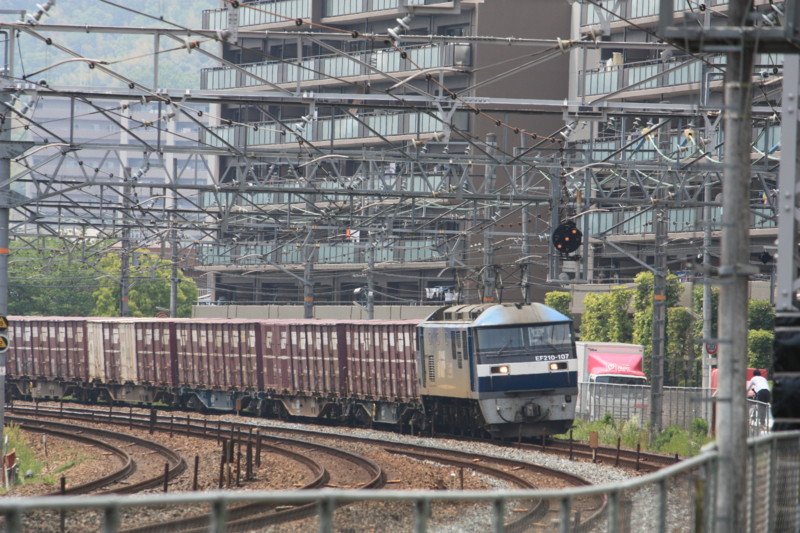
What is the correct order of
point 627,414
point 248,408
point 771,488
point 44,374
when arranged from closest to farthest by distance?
point 771,488 → point 627,414 → point 248,408 → point 44,374

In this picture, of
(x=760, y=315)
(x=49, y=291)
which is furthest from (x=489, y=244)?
(x=49, y=291)

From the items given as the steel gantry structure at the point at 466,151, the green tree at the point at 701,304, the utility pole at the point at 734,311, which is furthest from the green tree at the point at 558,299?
the utility pole at the point at 734,311

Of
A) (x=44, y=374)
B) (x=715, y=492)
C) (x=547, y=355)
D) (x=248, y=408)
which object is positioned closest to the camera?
(x=715, y=492)

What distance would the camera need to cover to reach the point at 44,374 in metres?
43.3

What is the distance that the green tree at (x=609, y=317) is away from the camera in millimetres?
46406

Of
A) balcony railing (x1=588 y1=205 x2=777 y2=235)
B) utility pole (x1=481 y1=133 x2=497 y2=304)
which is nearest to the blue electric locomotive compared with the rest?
utility pole (x1=481 y1=133 x2=497 y2=304)

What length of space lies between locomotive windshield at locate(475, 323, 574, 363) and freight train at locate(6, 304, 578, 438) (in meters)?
0.02

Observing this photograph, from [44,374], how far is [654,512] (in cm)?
3824

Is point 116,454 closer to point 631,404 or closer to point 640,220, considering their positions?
point 631,404

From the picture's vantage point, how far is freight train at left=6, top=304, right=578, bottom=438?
25375 millimetres

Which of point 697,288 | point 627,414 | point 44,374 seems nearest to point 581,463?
point 627,414

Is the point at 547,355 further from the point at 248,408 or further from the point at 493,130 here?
the point at 493,130

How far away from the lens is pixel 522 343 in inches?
1000

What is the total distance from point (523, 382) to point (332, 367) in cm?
864
